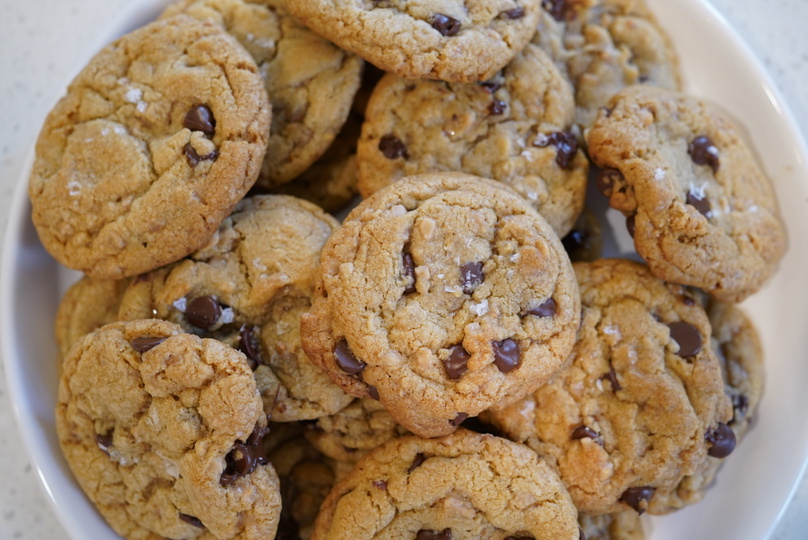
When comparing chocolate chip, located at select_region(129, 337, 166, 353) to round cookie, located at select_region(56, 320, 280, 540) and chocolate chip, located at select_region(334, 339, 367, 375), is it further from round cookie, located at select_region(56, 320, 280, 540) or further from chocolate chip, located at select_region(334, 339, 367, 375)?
chocolate chip, located at select_region(334, 339, 367, 375)

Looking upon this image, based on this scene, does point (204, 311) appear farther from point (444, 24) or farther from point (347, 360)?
point (444, 24)

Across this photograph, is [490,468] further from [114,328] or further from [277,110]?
[277,110]

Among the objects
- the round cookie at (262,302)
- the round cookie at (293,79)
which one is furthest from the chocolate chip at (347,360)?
the round cookie at (293,79)

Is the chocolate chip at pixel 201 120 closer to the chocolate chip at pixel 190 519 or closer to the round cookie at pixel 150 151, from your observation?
the round cookie at pixel 150 151

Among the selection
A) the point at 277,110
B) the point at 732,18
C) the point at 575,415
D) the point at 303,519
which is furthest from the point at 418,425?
the point at 732,18

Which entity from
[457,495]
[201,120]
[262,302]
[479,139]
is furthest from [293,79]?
[457,495]

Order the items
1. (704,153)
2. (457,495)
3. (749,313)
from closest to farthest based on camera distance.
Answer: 1. (457,495)
2. (704,153)
3. (749,313)
